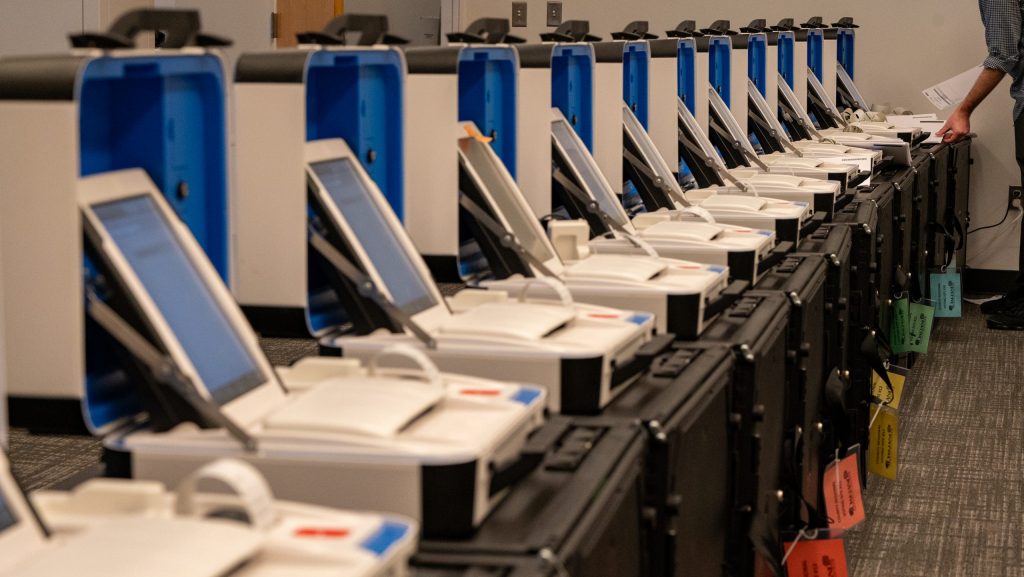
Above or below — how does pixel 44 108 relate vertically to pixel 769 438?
above

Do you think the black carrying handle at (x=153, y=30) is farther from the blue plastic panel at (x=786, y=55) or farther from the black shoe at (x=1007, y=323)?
the black shoe at (x=1007, y=323)

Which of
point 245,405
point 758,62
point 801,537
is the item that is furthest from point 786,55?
point 245,405

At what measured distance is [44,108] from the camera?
118 cm

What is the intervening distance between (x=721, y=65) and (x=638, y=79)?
88 centimetres

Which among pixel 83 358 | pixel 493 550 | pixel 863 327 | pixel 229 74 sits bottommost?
pixel 863 327

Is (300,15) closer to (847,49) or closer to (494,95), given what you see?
(847,49)

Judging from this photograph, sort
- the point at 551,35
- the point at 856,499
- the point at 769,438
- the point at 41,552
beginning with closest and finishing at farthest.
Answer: the point at 41,552 → the point at 769,438 → the point at 551,35 → the point at 856,499

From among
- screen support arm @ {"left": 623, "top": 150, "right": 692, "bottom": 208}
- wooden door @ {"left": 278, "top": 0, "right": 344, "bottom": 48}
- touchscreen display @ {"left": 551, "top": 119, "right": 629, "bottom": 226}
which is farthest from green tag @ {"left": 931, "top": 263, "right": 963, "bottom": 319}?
touchscreen display @ {"left": 551, "top": 119, "right": 629, "bottom": 226}

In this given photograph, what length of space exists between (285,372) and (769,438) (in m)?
1.02

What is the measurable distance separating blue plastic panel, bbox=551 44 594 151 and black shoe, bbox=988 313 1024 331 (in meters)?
3.73

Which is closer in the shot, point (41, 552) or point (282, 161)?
point (41, 552)

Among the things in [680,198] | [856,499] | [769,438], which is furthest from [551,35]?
[856,499]

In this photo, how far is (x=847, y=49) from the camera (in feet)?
20.6

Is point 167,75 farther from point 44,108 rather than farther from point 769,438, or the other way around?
point 769,438
